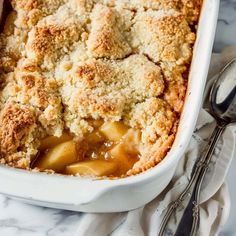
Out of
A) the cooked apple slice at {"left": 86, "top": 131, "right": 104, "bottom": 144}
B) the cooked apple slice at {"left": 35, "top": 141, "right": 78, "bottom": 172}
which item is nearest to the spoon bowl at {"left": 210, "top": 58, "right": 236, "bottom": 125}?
the cooked apple slice at {"left": 86, "top": 131, "right": 104, "bottom": 144}

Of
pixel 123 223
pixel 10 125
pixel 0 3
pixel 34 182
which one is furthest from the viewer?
pixel 0 3

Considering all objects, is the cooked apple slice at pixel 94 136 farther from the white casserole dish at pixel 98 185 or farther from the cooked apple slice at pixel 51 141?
the white casserole dish at pixel 98 185

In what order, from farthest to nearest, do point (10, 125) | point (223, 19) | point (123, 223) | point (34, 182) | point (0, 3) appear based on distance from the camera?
point (223, 19), point (0, 3), point (123, 223), point (10, 125), point (34, 182)

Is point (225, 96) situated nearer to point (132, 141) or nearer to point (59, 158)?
point (132, 141)

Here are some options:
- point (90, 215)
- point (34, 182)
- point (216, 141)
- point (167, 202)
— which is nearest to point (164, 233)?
point (167, 202)

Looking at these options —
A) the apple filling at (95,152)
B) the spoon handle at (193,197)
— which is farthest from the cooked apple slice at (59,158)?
the spoon handle at (193,197)

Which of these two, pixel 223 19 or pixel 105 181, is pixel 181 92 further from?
pixel 223 19

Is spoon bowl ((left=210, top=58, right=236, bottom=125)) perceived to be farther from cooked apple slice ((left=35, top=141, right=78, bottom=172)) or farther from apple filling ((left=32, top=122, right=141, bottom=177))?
cooked apple slice ((left=35, top=141, right=78, bottom=172))
